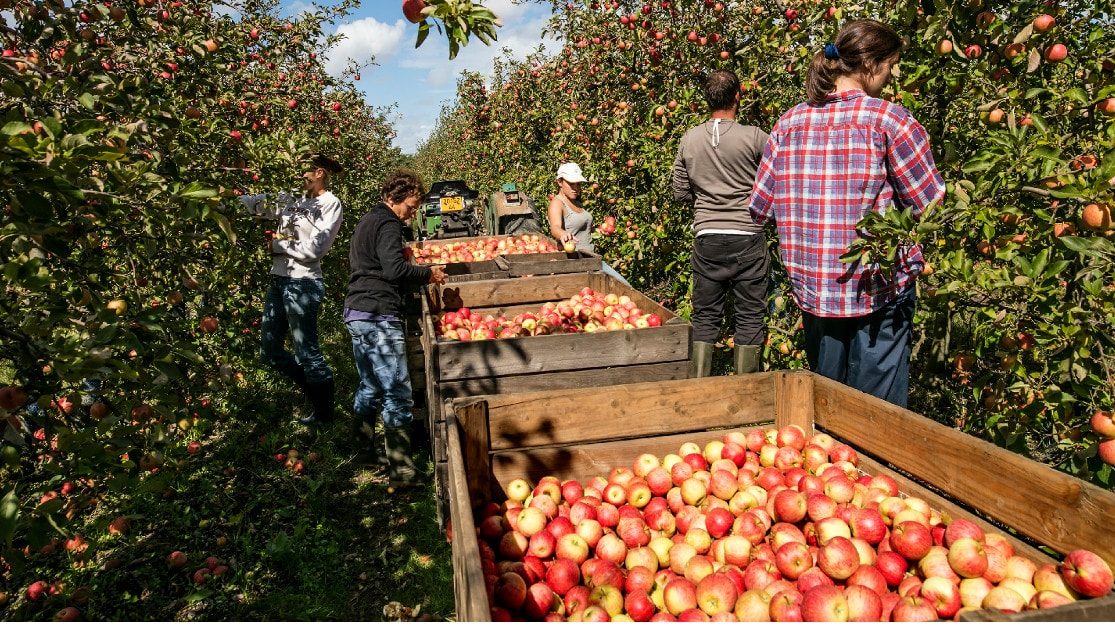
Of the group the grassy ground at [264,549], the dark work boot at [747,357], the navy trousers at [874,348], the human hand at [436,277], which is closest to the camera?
the navy trousers at [874,348]

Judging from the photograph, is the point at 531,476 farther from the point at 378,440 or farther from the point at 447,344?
the point at 378,440

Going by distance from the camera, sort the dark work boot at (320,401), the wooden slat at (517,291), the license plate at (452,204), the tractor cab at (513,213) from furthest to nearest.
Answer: the license plate at (452,204) < the tractor cab at (513,213) < the dark work boot at (320,401) < the wooden slat at (517,291)

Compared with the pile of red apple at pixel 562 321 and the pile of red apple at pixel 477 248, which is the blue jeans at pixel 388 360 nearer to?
the pile of red apple at pixel 562 321

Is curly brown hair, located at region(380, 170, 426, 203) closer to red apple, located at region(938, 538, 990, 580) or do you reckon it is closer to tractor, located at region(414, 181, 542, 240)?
red apple, located at region(938, 538, 990, 580)

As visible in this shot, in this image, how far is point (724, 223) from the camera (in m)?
4.29

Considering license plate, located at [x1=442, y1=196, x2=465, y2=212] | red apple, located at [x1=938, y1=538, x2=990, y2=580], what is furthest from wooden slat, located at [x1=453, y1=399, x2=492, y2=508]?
license plate, located at [x1=442, y1=196, x2=465, y2=212]

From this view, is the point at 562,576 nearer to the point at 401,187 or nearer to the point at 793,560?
the point at 793,560

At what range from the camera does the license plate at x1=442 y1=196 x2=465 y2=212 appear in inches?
480

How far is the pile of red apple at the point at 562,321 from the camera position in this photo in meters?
4.20

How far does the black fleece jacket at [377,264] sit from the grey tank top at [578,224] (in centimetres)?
239

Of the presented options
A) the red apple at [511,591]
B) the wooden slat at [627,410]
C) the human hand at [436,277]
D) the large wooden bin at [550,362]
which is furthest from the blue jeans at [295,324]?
the red apple at [511,591]

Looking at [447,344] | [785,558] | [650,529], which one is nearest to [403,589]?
[447,344]

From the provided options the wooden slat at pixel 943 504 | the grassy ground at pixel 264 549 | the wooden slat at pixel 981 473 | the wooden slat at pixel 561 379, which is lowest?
the grassy ground at pixel 264 549

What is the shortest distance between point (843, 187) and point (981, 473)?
4.26ft
